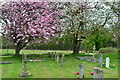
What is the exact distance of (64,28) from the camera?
1664 cm

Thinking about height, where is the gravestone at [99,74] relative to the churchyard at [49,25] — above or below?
below

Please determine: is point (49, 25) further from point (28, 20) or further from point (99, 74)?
point (99, 74)

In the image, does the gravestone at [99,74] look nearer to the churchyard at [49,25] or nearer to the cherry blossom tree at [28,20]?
the churchyard at [49,25]

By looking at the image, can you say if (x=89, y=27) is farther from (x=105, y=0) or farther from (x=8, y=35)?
(x=8, y=35)

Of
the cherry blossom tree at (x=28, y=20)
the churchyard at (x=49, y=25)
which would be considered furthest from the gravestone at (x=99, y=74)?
the cherry blossom tree at (x=28, y=20)

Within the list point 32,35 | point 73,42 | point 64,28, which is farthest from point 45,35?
point 73,42

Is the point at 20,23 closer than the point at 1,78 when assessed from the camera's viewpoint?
No

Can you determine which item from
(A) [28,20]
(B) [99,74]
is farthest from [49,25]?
(B) [99,74]

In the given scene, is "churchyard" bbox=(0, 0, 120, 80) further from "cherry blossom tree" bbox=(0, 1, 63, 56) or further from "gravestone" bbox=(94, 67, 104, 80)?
"gravestone" bbox=(94, 67, 104, 80)

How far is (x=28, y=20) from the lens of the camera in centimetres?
1484

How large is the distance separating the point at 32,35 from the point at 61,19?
4.35 m

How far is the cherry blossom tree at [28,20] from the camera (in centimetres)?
1479

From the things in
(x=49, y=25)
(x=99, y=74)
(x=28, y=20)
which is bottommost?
(x=99, y=74)

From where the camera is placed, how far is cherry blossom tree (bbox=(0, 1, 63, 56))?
14.8 m
